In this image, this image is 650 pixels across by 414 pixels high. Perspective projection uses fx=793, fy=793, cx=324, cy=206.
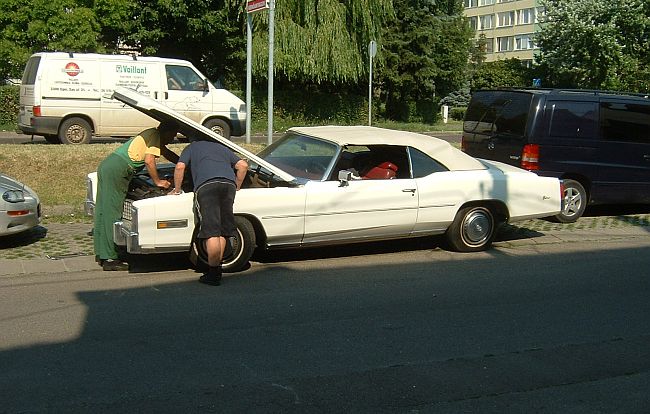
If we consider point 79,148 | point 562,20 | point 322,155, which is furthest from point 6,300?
point 562,20

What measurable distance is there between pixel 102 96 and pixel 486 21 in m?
A: 63.9

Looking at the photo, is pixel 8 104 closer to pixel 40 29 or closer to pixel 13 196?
pixel 40 29

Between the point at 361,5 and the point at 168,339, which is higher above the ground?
the point at 361,5


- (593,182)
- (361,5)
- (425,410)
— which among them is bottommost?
(425,410)

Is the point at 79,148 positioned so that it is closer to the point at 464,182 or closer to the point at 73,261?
the point at 73,261

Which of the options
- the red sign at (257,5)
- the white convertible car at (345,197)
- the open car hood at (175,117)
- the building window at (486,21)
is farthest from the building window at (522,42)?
the open car hood at (175,117)

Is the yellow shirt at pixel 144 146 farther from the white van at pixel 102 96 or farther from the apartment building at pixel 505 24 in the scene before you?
the apartment building at pixel 505 24

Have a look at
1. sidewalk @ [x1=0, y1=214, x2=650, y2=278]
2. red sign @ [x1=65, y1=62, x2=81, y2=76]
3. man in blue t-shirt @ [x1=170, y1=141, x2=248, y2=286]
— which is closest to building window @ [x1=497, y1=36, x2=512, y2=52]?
red sign @ [x1=65, y1=62, x2=81, y2=76]

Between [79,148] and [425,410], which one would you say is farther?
[79,148]

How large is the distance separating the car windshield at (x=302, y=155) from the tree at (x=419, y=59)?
23.7 meters

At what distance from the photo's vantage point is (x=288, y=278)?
795 centimetres

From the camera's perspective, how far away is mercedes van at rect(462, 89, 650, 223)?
11148 millimetres

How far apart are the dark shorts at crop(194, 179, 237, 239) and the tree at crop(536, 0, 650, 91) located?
28723mm

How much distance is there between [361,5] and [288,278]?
22.5 meters
